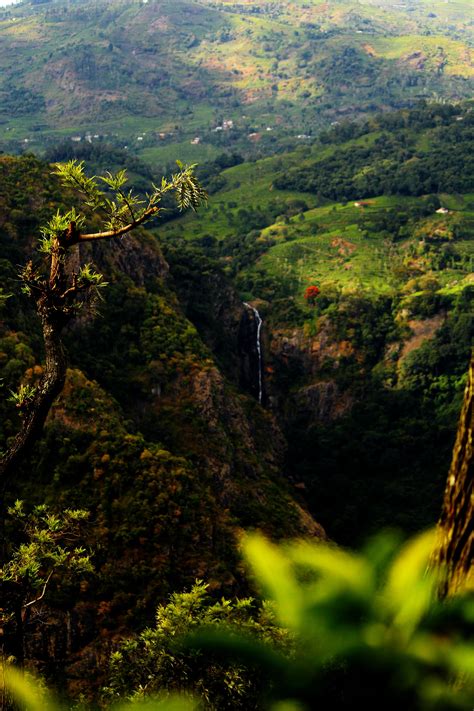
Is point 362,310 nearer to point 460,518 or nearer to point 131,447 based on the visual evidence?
point 131,447

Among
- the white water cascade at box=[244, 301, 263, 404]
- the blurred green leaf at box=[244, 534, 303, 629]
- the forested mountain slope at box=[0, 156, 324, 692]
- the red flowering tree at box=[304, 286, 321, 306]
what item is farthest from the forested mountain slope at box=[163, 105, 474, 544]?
the blurred green leaf at box=[244, 534, 303, 629]

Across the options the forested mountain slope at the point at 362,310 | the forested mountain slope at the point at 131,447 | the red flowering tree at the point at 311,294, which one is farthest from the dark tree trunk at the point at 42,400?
the red flowering tree at the point at 311,294

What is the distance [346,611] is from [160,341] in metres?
40.3

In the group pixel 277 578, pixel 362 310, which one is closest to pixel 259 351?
pixel 362 310

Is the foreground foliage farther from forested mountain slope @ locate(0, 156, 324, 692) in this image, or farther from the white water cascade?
the white water cascade

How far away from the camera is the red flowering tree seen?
251 ft

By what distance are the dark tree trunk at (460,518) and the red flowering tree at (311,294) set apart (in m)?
73.8

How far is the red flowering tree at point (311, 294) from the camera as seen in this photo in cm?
7662

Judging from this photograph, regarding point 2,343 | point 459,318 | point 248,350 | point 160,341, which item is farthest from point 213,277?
point 2,343

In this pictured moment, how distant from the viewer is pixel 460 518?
9.94ft

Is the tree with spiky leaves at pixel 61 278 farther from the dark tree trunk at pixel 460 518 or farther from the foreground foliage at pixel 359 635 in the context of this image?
the dark tree trunk at pixel 460 518

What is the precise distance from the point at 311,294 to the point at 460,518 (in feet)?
247

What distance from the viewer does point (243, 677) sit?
4297 mm

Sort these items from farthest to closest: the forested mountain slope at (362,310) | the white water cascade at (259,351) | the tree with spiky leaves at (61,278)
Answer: the white water cascade at (259,351) < the forested mountain slope at (362,310) < the tree with spiky leaves at (61,278)
